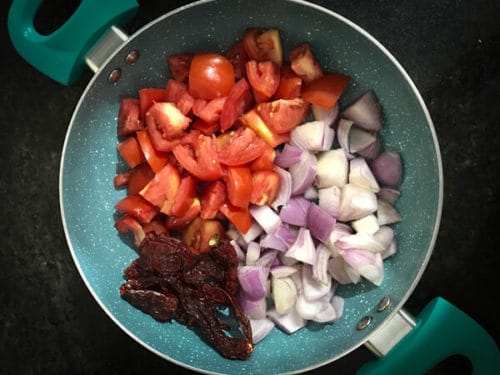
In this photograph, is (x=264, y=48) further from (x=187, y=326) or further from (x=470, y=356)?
(x=470, y=356)

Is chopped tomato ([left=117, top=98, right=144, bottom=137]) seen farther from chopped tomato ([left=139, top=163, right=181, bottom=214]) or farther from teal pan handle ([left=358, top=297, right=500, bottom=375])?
teal pan handle ([left=358, top=297, right=500, bottom=375])

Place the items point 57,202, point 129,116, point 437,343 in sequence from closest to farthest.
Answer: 1. point 437,343
2. point 129,116
3. point 57,202

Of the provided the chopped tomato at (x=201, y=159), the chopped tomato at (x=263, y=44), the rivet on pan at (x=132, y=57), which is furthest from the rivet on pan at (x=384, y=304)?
the rivet on pan at (x=132, y=57)

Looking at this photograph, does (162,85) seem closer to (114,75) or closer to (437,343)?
(114,75)

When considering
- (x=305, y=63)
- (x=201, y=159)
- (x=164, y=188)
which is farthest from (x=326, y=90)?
(x=164, y=188)

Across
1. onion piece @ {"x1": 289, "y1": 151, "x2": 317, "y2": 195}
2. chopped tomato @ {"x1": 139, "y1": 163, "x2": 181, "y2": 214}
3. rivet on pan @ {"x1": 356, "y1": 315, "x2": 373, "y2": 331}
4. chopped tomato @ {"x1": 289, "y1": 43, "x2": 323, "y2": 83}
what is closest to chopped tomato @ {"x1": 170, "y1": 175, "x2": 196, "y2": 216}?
chopped tomato @ {"x1": 139, "y1": 163, "x2": 181, "y2": 214}

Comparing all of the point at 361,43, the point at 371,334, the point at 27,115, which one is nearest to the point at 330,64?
the point at 361,43
